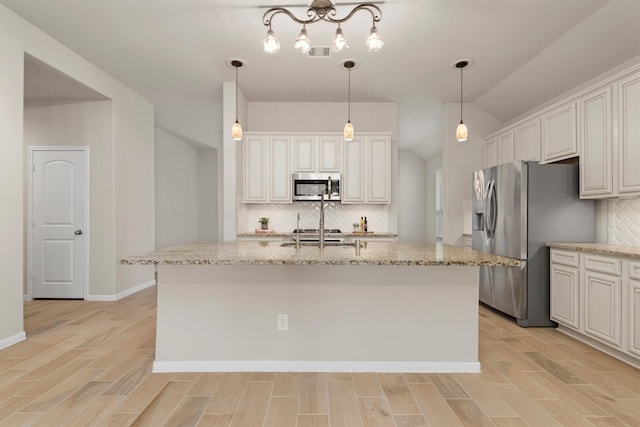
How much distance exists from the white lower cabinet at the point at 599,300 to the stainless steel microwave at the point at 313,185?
8.86 feet

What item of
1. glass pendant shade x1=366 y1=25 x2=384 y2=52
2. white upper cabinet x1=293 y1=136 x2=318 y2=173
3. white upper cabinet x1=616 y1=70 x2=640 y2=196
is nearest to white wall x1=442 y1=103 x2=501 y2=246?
white upper cabinet x1=293 y1=136 x2=318 y2=173

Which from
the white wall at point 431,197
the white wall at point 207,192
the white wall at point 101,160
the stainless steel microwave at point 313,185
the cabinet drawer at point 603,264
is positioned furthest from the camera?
the white wall at point 207,192

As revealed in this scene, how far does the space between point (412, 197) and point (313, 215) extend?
4.27m

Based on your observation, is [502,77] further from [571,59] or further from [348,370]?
[348,370]

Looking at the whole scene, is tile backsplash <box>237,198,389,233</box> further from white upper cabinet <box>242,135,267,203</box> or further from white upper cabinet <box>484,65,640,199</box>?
white upper cabinet <box>484,65,640,199</box>

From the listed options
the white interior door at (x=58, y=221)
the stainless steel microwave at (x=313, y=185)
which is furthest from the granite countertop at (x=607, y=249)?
the white interior door at (x=58, y=221)

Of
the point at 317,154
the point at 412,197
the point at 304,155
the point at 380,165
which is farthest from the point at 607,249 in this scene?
the point at 412,197

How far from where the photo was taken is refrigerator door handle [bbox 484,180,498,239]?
3.83m

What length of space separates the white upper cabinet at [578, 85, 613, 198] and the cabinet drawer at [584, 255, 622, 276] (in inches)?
24.8

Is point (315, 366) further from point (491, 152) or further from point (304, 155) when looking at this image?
point (491, 152)

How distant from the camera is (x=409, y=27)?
310cm

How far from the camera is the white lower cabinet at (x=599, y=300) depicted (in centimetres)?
256

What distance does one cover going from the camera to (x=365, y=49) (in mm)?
3549

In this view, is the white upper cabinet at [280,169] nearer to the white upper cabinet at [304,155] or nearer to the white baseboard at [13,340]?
the white upper cabinet at [304,155]
